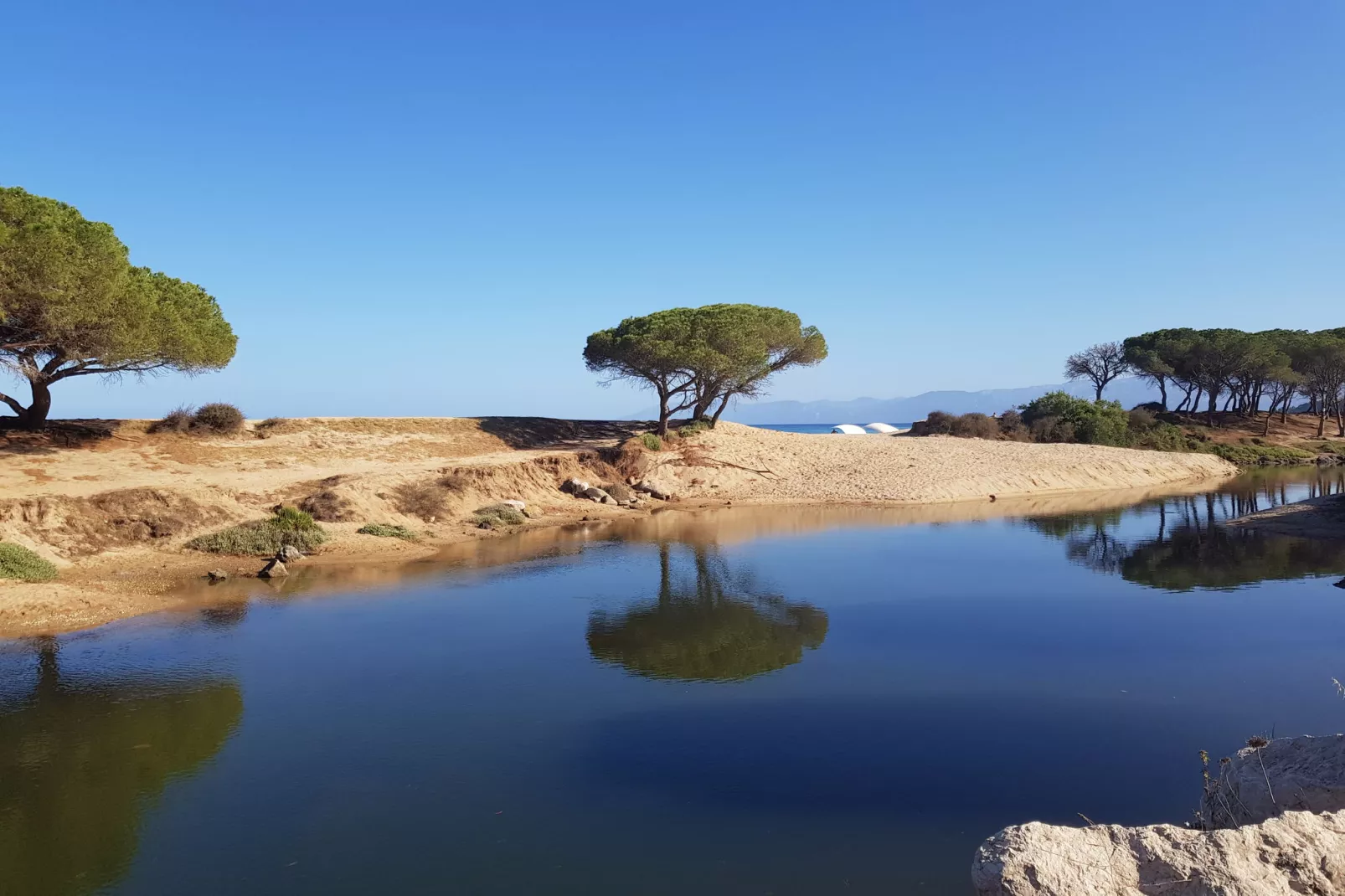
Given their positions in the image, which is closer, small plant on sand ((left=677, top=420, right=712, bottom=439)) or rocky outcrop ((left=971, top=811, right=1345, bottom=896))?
rocky outcrop ((left=971, top=811, right=1345, bottom=896))

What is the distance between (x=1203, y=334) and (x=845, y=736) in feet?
251

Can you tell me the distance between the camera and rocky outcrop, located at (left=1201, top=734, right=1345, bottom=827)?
20.2 ft

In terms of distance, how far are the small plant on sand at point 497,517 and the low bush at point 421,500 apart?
4.08 feet

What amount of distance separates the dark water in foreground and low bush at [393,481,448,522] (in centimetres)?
778

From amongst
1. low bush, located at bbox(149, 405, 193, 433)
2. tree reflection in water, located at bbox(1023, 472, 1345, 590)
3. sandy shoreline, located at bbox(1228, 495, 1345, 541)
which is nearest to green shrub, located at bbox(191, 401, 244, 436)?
low bush, located at bbox(149, 405, 193, 433)

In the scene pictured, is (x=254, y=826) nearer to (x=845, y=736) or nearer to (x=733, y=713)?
(x=733, y=713)

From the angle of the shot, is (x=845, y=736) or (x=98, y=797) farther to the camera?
(x=845, y=736)

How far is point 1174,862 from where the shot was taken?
5203 millimetres

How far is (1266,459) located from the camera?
5788cm

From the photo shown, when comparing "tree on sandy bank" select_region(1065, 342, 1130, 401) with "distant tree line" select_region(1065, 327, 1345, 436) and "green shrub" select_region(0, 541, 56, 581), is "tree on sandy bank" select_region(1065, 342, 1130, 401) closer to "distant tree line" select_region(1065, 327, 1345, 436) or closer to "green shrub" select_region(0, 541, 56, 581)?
"distant tree line" select_region(1065, 327, 1345, 436)

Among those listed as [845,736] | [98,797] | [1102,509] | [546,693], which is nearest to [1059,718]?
[845,736]

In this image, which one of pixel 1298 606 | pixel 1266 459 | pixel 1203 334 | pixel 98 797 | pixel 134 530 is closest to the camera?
pixel 98 797

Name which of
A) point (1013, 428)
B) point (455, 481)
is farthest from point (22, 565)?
point (1013, 428)

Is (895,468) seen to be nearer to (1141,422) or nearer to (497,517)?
(497,517)
